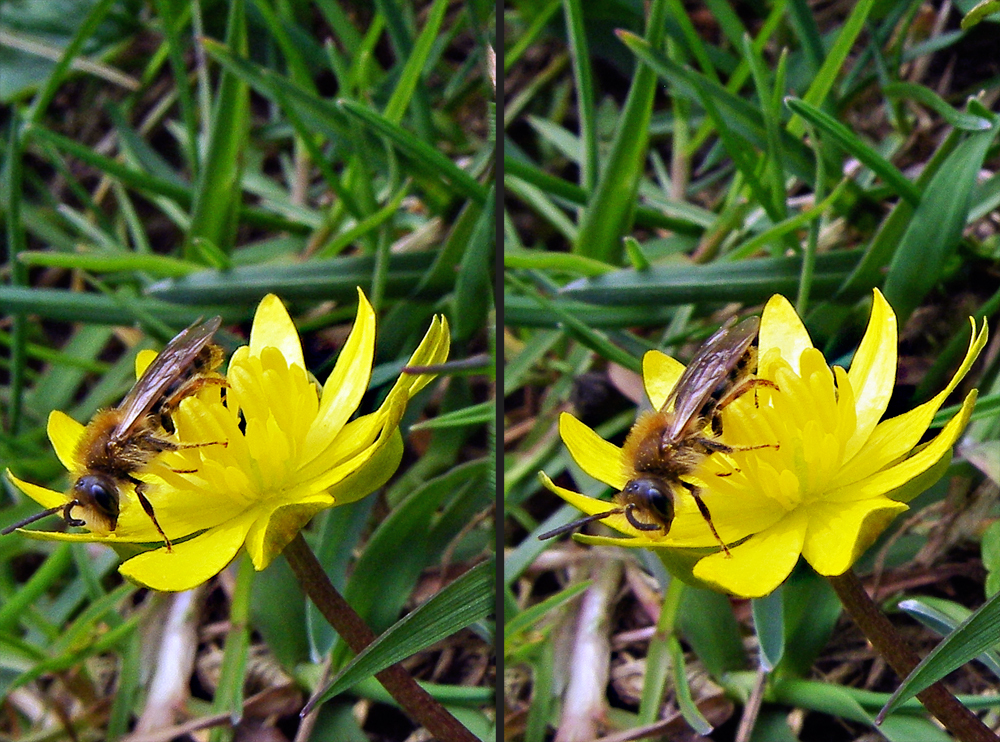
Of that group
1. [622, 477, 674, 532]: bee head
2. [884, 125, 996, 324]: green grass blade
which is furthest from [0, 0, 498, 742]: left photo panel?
[884, 125, 996, 324]: green grass blade

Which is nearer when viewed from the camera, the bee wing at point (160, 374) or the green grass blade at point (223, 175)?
the bee wing at point (160, 374)

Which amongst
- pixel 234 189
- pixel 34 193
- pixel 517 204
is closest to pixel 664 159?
pixel 517 204

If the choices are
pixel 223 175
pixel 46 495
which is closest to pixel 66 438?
pixel 46 495

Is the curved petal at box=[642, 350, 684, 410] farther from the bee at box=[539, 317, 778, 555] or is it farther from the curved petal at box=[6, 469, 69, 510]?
the curved petal at box=[6, 469, 69, 510]

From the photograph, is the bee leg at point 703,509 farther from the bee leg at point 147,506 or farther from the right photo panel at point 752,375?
the bee leg at point 147,506

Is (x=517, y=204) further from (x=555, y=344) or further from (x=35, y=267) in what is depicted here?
(x=35, y=267)

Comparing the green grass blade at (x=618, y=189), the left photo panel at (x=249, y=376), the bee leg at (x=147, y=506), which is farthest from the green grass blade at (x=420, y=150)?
the bee leg at (x=147, y=506)

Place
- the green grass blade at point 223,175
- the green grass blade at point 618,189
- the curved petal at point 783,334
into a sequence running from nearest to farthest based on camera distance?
the curved petal at point 783,334 < the green grass blade at point 618,189 < the green grass blade at point 223,175
